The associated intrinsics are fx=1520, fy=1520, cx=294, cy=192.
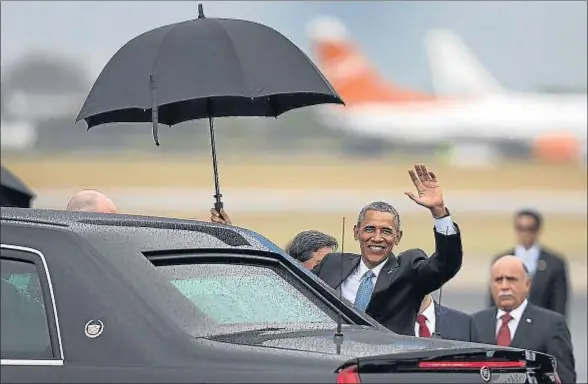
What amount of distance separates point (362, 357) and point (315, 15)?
12.0 metres

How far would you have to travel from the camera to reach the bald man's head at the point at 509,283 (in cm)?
883

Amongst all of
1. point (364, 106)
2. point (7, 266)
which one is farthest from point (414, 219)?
point (7, 266)

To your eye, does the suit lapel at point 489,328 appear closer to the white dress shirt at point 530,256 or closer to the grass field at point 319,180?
the white dress shirt at point 530,256

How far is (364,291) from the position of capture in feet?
21.3

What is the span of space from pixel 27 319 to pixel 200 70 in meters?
2.58

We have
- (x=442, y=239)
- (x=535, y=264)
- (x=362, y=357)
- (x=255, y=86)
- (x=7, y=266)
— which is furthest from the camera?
(x=535, y=264)

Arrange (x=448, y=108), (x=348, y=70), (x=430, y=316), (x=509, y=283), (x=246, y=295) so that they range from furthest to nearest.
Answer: (x=448, y=108) < (x=348, y=70) < (x=509, y=283) < (x=430, y=316) < (x=246, y=295)

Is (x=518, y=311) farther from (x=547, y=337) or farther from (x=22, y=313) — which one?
(x=22, y=313)

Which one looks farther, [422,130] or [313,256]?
[422,130]

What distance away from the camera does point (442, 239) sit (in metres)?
6.32

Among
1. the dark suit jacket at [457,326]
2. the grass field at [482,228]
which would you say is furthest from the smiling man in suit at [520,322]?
the grass field at [482,228]

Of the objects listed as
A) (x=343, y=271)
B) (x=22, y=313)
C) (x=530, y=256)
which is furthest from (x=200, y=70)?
(x=530, y=256)

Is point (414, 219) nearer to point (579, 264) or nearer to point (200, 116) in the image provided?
point (579, 264)

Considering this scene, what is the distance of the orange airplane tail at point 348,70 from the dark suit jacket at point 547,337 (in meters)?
7.10
